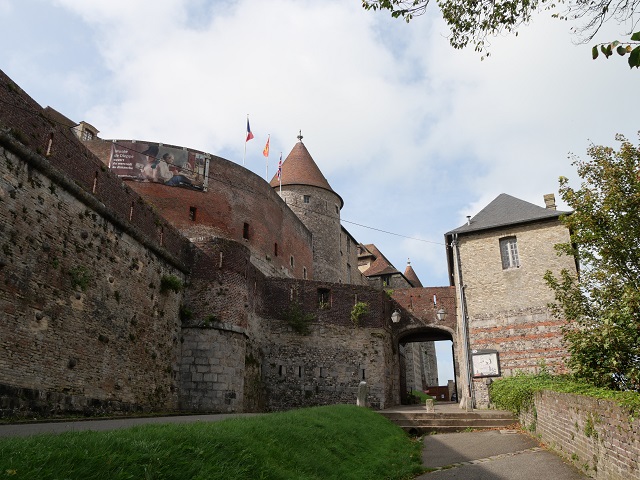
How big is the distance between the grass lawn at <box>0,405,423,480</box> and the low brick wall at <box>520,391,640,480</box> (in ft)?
9.05

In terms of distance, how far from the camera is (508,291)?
68.9 ft

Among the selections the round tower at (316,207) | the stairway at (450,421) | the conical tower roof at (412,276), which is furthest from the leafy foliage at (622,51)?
the conical tower roof at (412,276)

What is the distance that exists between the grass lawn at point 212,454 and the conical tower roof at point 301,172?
83.9 feet

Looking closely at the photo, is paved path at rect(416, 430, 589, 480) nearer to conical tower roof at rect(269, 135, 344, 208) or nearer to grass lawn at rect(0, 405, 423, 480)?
grass lawn at rect(0, 405, 423, 480)

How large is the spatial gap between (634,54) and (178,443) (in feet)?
17.5

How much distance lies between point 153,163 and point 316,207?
14.8m

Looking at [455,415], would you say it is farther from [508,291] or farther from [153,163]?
[153,163]

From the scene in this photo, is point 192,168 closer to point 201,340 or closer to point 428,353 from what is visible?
point 201,340

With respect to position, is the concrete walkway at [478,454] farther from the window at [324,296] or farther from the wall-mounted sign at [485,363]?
the window at [324,296]

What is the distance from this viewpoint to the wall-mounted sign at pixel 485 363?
20266 mm

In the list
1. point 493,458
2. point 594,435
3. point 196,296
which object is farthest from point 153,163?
point 594,435

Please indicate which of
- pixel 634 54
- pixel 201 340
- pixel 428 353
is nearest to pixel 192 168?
pixel 201 340

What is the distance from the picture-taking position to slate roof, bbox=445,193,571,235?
21.4 metres

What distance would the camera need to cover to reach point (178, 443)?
524 centimetres
